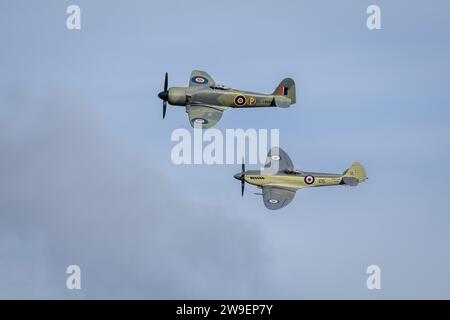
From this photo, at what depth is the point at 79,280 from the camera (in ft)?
251

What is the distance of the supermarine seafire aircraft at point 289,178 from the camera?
3228 inches

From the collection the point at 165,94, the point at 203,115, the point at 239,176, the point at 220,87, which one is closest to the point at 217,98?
the point at 220,87

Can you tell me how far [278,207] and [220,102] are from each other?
8485 mm

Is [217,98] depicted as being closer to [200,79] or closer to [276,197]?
[200,79]

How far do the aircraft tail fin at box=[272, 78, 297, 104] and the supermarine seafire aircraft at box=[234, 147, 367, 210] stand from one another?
441cm

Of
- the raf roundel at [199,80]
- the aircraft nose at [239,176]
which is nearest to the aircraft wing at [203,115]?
the raf roundel at [199,80]

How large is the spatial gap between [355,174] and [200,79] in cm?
1235

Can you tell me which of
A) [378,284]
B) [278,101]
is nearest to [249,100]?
[278,101]

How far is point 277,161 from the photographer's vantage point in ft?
274

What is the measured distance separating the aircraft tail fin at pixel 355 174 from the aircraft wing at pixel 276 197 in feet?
12.4

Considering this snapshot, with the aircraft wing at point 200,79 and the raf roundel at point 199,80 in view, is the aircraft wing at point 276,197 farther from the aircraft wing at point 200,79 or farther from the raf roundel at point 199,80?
the raf roundel at point 199,80
